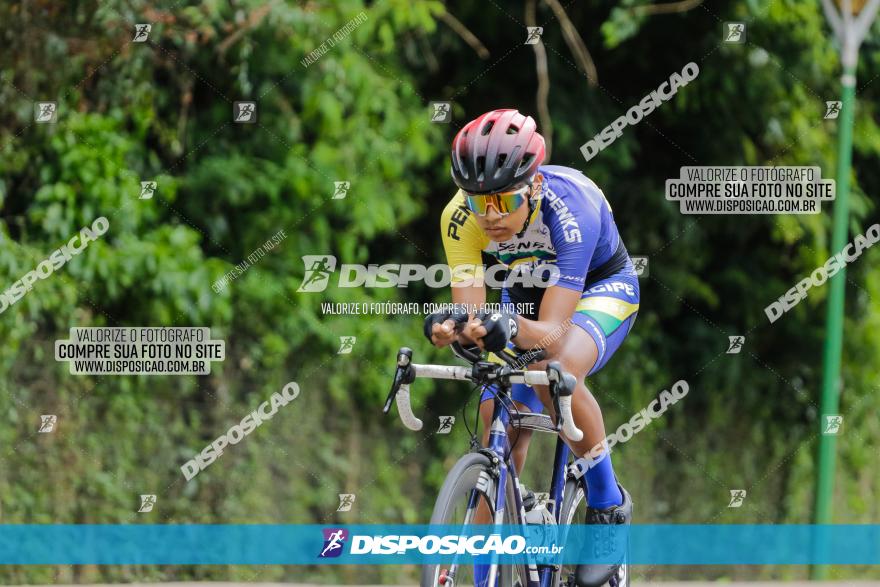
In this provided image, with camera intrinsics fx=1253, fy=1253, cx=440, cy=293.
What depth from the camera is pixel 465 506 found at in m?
3.89

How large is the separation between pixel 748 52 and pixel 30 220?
4904 mm

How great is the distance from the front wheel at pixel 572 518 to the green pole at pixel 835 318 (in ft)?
10.9

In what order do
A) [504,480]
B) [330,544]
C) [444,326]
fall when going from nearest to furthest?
[444,326] → [504,480] → [330,544]

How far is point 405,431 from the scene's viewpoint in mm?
8141

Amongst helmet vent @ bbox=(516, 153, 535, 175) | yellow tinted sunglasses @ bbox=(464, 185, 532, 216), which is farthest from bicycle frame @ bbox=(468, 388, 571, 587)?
helmet vent @ bbox=(516, 153, 535, 175)

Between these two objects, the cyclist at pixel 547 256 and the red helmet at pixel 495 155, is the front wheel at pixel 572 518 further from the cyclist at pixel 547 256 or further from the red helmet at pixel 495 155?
the red helmet at pixel 495 155

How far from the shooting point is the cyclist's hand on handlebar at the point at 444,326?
3.78m

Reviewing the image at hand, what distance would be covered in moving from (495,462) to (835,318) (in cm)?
434

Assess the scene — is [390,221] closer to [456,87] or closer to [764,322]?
[456,87]

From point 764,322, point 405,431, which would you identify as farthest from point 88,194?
point 764,322

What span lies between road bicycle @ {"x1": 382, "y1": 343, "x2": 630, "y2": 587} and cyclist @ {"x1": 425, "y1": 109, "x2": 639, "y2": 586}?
85 millimetres

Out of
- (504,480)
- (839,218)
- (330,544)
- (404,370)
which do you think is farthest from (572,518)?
(839,218)

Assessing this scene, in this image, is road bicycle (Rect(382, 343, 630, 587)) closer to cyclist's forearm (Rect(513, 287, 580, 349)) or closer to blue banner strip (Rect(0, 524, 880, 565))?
cyclist's forearm (Rect(513, 287, 580, 349))

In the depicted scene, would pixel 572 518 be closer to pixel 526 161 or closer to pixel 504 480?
pixel 504 480
